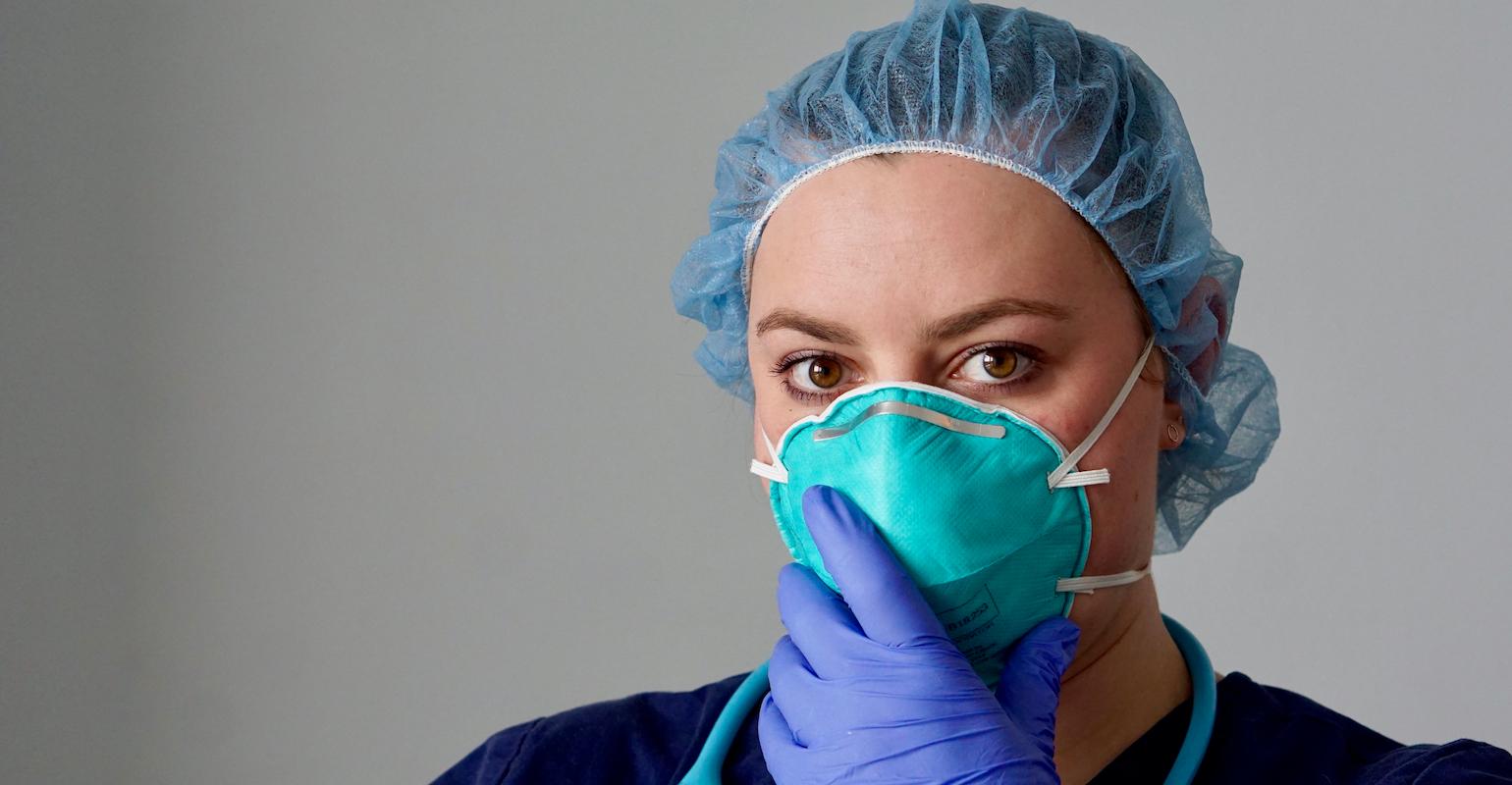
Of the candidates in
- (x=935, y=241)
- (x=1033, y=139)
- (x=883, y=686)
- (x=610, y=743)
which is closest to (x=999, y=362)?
(x=935, y=241)

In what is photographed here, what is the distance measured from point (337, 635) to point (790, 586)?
152 cm

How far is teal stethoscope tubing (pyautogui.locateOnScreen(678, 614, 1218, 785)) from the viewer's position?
68.3 inches

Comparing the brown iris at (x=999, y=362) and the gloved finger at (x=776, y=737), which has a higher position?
the brown iris at (x=999, y=362)

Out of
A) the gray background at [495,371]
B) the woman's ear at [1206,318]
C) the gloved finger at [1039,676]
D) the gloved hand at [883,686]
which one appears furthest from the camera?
the gray background at [495,371]

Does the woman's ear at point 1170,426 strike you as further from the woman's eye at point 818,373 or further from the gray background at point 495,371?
the gray background at point 495,371

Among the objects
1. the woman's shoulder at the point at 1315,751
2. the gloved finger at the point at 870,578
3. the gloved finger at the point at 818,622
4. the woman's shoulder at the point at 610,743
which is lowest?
the woman's shoulder at the point at 610,743

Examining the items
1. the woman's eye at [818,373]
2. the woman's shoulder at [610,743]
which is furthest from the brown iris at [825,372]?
the woman's shoulder at [610,743]

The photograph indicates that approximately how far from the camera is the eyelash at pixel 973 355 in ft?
5.37

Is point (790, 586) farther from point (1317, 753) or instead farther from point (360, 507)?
point (360, 507)

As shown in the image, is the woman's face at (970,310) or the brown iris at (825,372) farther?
the brown iris at (825,372)

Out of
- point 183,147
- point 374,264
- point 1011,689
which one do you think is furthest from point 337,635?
point 1011,689

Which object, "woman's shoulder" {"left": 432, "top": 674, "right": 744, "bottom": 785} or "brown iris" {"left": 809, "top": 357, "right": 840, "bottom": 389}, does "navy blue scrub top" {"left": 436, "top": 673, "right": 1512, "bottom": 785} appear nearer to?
"woman's shoulder" {"left": 432, "top": 674, "right": 744, "bottom": 785}

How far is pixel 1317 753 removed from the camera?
1.77 metres

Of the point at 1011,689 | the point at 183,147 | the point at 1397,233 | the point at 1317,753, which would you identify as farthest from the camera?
the point at 183,147
